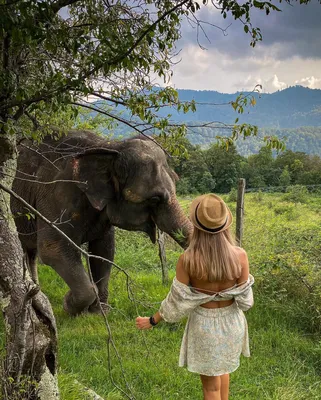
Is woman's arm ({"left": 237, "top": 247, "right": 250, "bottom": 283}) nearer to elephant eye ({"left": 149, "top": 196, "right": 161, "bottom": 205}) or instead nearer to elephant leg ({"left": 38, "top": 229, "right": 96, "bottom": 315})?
elephant eye ({"left": 149, "top": 196, "right": 161, "bottom": 205})

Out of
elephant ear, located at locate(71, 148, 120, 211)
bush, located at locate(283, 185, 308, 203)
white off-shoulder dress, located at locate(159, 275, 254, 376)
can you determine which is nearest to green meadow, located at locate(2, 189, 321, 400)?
white off-shoulder dress, located at locate(159, 275, 254, 376)

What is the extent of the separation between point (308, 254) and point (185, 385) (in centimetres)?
264

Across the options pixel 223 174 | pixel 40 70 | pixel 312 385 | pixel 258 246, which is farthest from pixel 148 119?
pixel 223 174

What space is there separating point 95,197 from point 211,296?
8.69 ft

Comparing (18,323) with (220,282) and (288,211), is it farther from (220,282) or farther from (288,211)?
(288,211)

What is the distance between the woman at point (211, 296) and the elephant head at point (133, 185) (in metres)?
1.92

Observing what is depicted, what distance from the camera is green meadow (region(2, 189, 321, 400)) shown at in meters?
4.26

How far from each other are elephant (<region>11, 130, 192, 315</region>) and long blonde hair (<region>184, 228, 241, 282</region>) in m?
1.98

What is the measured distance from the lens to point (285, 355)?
16.4 ft

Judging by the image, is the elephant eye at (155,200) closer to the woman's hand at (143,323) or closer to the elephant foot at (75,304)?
the elephant foot at (75,304)

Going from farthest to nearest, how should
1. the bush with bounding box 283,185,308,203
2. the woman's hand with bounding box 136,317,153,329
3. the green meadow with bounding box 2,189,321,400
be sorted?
the bush with bounding box 283,185,308,203
the green meadow with bounding box 2,189,321,400
the woman's hand with bounding box 136,317,153,329

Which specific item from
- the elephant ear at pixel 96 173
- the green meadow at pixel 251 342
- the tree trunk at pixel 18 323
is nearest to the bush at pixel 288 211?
the green meadow at pixel 251 342

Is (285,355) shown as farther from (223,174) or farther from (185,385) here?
(223,174)

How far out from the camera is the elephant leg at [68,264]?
5.66 meters
